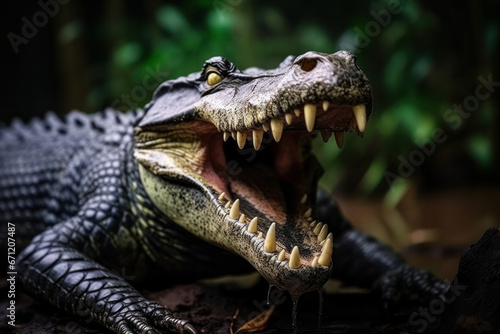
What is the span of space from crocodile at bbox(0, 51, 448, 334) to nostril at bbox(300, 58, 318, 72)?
1cm

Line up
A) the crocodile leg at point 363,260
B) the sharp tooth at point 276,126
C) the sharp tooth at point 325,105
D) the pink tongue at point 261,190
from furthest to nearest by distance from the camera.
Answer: the crocodile leg at point 363,260
the pink tongue at point 261,190
the sharp tooth at point 276,126
the sharp tooth at point 325,105

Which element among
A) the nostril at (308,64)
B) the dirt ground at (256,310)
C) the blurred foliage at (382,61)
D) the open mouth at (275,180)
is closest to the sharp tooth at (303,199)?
the open mouth at (275,180)

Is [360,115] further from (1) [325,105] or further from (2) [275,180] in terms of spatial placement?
(2) [275,180]

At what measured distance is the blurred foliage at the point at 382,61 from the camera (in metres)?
6.64

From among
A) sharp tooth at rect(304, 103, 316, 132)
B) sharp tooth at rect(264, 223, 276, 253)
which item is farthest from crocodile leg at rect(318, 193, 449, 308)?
sharp tooth at rect(304, 103, 316, 132)

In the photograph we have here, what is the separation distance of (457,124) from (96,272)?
5.77 meters

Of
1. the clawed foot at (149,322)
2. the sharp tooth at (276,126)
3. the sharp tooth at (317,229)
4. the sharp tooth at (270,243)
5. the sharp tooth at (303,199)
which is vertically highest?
the sharp tooth at (276,126)

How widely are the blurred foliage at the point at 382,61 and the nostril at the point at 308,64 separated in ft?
15.6

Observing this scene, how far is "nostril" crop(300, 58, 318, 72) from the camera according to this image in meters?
1.80

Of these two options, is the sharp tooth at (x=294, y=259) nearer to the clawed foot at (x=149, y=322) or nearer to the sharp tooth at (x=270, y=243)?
the sharp tooth at (x=270, y=243)

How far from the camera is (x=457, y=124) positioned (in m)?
6.78

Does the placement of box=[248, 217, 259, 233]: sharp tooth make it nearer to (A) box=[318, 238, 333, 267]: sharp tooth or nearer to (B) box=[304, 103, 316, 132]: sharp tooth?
(A) box=[318, 238, 333, 267]: sharp tooth

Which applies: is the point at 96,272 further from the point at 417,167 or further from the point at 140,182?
the point at 417,167

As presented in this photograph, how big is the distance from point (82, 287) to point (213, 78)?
111 centimetres
